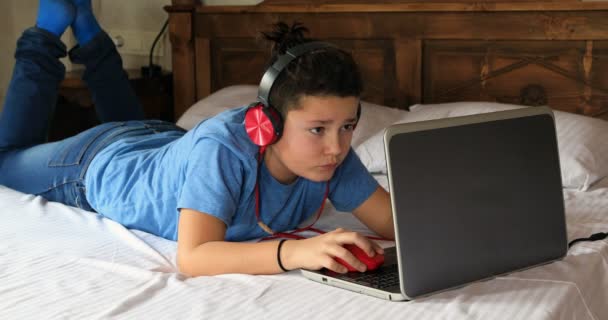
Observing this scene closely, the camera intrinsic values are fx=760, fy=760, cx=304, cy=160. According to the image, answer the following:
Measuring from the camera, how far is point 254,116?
1279 millimetres

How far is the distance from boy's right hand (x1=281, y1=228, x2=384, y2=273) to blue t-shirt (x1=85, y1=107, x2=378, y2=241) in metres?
0.15

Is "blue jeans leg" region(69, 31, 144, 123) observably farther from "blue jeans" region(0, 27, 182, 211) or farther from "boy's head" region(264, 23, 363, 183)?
"boy's head" region(264, 23, 363, 183)

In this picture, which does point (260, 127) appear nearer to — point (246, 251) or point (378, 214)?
point (246, 251)

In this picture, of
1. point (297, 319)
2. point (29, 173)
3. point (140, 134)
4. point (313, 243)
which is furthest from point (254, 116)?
point (29, 173)

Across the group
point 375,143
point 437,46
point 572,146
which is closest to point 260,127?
point 375,143

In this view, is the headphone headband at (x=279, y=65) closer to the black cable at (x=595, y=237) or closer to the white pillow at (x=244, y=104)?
the black cable at (x=595, y=237)

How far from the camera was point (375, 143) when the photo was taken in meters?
2.17

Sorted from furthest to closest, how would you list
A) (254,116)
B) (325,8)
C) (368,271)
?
(325,8)
(254,116)
(368,271)

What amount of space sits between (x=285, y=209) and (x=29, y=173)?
0.73 meters

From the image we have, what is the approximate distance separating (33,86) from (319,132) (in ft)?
3.40

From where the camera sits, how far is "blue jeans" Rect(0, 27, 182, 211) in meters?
1.78

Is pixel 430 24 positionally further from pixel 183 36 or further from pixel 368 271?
pixel 368 271

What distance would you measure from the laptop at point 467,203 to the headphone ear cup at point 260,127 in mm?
237

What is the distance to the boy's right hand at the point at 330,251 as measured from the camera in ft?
3.75
